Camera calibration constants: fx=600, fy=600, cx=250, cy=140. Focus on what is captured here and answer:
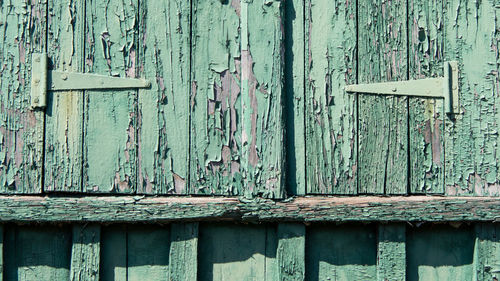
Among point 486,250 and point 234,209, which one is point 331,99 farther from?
point 486,250

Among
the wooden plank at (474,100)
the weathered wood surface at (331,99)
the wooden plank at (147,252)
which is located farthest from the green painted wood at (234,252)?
the wooden plank at (474,100)

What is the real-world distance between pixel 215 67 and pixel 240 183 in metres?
0.43

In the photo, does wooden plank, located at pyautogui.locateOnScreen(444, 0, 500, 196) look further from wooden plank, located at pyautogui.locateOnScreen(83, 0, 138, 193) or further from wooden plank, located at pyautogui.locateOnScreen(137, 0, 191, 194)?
wooden plank, located at pyautogui.locateOnScreen(83, 0, 138, 193)

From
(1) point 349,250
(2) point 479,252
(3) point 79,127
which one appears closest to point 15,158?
(3) point 79,127

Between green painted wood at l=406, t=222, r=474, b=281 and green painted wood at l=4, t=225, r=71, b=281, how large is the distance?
125 centimetres

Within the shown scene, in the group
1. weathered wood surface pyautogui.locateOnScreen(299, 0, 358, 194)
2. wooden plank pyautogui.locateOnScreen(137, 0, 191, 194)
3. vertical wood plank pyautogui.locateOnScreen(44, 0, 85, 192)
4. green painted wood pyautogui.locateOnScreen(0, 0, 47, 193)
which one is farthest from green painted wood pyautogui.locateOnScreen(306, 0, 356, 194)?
green painted wood pyautogui.locateOnScreen(0, 0, 47, 193)

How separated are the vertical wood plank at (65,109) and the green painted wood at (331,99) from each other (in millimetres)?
830

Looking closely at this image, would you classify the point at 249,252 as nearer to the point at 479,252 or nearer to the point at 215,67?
the point at 215,67

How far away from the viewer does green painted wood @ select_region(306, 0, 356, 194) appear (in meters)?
2.20

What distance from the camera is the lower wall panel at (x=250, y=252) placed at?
2.09 metres

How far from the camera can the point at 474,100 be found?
225 centimetres

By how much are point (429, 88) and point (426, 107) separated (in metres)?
0.07

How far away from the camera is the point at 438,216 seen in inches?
84.0

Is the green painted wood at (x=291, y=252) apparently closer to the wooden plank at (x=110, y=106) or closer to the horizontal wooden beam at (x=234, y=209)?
the horizontal wooden beam at (x=234, y=209)
